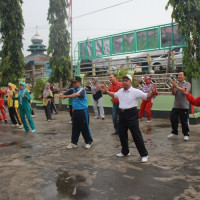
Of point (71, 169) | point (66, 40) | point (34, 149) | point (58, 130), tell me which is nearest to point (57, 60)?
point (66, 40)

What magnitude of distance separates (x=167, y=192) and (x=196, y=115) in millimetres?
6225

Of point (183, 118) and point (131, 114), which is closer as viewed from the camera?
point (131, 114)

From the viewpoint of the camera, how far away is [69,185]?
13.8 ft

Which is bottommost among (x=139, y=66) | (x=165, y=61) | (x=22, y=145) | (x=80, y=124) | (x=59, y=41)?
(x=22, y=145)

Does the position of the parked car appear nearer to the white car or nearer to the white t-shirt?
the white car

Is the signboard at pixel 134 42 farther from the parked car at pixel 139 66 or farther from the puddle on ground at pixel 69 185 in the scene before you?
the puddle on ground at pixel 69 185

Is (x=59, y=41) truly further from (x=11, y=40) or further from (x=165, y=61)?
(x=165, y=61)

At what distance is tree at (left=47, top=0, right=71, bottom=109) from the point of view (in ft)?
51.6

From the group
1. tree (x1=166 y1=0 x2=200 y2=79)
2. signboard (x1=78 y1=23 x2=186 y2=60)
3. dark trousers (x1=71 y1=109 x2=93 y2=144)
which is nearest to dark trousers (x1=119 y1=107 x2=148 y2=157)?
dark trousers (x1=71 y1=109 x2=93 y2=144)

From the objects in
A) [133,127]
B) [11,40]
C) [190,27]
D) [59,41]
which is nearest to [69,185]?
[133,127]

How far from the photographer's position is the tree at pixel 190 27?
955 centimetres

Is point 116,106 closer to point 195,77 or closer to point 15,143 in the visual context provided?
point 15,143

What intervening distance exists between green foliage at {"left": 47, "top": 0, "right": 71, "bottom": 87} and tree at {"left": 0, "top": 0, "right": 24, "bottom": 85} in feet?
14.8

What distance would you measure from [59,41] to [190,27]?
869 centimetres
